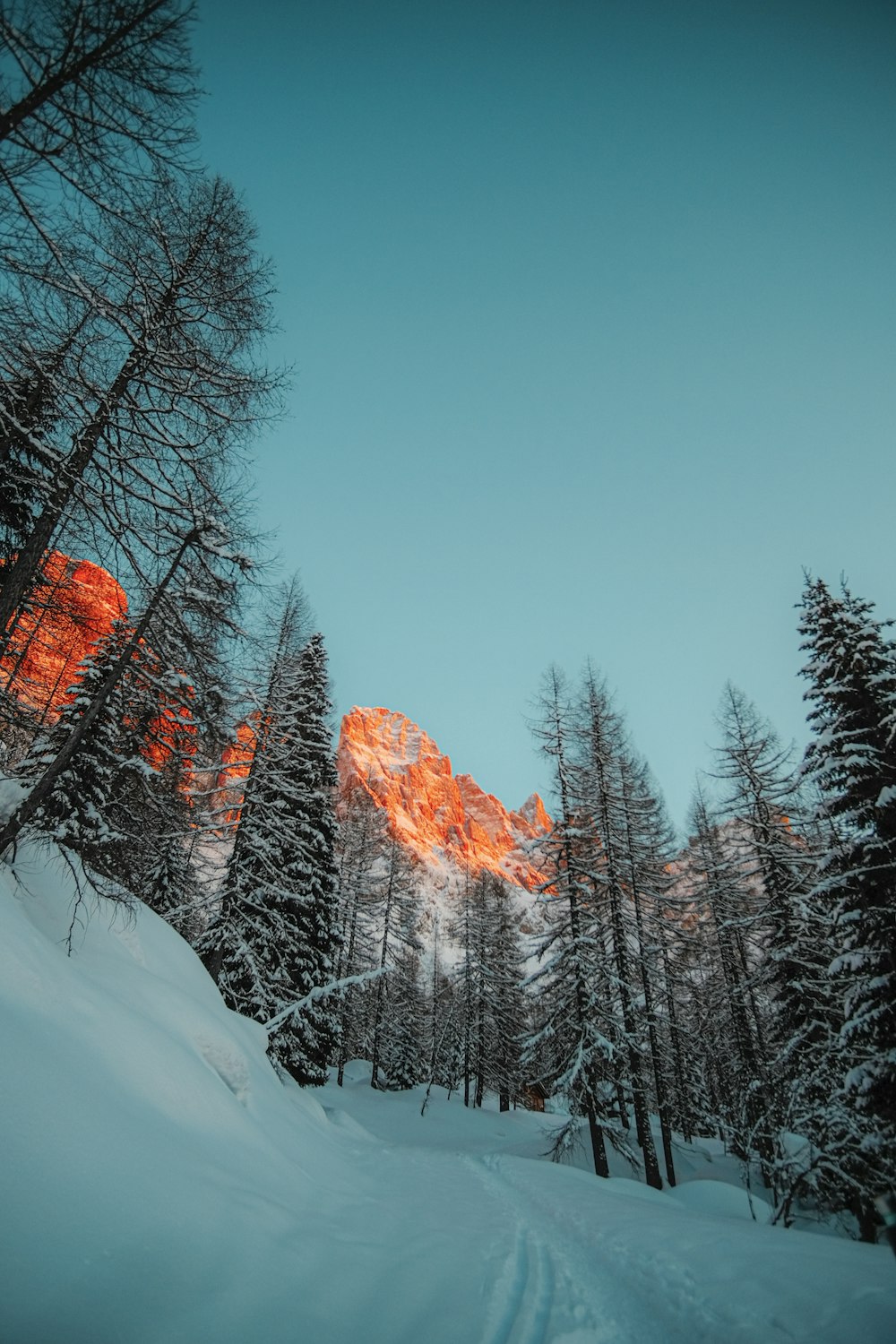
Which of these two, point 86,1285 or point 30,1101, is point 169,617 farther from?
point 86,1285

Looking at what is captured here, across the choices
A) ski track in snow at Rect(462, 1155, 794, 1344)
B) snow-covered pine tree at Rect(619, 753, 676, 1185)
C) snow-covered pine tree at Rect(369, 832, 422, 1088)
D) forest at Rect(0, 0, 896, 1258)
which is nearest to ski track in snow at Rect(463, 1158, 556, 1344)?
ski track in snow at Rect(462, 1155, 794, 1344)

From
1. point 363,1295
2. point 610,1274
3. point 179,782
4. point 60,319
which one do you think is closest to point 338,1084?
point 179,782

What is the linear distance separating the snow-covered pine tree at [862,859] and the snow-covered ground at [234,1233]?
16.5 feet

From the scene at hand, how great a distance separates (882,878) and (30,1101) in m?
13.2

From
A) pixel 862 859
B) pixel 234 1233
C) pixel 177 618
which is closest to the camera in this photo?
pixel 234 1233

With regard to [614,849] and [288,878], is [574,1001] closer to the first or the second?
[614,849]

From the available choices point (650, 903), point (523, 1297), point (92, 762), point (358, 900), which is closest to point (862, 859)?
point (650, 903)

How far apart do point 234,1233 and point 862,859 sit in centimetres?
1197

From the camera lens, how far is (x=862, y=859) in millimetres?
10539

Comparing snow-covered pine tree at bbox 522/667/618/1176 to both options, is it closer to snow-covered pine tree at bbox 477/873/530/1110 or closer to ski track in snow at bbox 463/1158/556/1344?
ski track in snow at bbox 463/1158/556/1344

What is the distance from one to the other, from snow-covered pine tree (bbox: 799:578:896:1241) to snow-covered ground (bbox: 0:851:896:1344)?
5.02 m

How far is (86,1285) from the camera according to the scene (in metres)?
2.36

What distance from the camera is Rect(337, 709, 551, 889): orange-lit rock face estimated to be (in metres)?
111

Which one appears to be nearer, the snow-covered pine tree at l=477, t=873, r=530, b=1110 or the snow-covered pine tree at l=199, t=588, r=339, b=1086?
the snow-covered pine tree at l=199, t=588, r=339, b=1086
